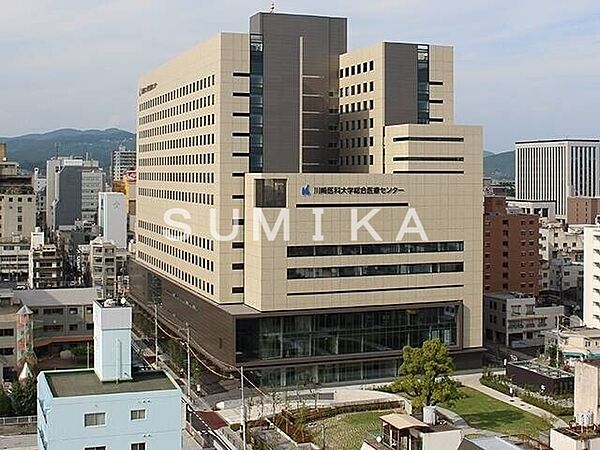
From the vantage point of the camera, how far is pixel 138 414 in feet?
56.2

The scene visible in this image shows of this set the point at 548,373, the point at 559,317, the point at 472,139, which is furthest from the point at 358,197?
the point at 559,317

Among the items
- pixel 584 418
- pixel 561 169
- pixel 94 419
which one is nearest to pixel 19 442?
pixel 94 419

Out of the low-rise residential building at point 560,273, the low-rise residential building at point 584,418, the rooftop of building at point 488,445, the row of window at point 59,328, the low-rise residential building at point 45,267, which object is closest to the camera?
the rooftop of building at point 488,445

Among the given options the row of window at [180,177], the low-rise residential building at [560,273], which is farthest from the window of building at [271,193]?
the low-rise residential building at [560,273]

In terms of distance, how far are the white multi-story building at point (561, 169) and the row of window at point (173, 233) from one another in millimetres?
83343

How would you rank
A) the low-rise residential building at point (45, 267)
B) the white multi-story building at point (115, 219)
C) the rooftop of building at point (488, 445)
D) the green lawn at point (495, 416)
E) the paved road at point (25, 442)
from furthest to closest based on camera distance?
the white multi-story building at point (115, 219)
the low-rise residential building at point (45, 267)
the green lawn at point (495, 416)
the paved road at point (25, 442)
the rooftop of building at point (488, 445)

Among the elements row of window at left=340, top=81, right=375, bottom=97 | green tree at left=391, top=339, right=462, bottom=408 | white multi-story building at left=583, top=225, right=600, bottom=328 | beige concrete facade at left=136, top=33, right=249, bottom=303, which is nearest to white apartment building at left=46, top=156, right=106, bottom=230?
beige concrete facade at left=136, top=33, right=249, bottom=303

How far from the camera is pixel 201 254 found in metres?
38.2

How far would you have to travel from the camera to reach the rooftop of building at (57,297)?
42000mm

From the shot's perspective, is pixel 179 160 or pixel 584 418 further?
pixel 179 160

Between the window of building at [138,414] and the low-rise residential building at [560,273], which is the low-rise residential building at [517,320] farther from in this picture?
the window of building at [138,414]

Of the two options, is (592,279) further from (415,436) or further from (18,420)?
(415,436)

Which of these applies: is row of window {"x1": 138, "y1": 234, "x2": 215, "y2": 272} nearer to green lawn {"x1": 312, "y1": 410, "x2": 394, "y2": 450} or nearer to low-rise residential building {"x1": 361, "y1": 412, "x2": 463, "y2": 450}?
green lawn {"x1": 312, "y1": 410, "x2": 394, "y2": 450}

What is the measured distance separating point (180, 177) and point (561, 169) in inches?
3810
